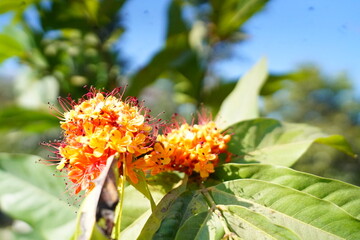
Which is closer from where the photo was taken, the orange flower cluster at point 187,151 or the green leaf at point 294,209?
the green leaf at point 294,209

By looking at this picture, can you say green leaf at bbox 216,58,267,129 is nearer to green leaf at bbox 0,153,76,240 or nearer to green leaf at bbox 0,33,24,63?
green leaf at bbox 0,153,76,240

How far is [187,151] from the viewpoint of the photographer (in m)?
0.97

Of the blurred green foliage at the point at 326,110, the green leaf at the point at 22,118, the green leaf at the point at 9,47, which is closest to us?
the green leaf at the point at 22,118

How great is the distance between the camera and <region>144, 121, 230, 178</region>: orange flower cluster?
2.94ft

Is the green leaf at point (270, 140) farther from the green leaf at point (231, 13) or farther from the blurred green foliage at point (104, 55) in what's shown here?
the green leaf at point (231, 13)

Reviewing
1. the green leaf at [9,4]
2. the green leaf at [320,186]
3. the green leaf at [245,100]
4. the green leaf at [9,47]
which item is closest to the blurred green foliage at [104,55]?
the green leaf at [9,47]

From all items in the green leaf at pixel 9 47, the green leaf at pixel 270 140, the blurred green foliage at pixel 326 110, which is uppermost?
the blurred green foliage at pixel 326 110

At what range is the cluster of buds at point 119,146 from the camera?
784mm

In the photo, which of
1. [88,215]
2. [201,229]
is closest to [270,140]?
[201,229]

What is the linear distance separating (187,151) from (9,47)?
A: 1761 millimetres

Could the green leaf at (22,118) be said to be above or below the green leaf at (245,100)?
above

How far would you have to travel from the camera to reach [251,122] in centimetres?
114

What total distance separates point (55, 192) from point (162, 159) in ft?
1.78

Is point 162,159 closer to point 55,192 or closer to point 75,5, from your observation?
point 55,192
